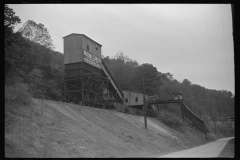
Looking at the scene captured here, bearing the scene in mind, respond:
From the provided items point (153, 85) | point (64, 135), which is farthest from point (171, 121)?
point (64, 135)

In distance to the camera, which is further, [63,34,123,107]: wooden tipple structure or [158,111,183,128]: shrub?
[158,111,183,128]: shrub

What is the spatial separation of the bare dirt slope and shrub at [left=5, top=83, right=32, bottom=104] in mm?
677

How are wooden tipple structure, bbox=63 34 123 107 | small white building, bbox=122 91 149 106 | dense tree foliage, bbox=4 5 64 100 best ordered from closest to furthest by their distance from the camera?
1. dense tree foliage, bbox=4 5 64 100
2. wooden tipple structure, bbox=63 34 123 107
3. small white building, bbox=122 91 149 106

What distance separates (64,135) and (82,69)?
64.6 ft

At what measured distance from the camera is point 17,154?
12742mm

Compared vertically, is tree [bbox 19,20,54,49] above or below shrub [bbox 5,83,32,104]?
above

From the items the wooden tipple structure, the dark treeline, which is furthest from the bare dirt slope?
the wooden tipple structure

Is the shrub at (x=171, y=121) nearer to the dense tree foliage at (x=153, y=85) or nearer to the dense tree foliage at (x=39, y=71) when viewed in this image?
the dense tree foliage at (x=153, y=85)

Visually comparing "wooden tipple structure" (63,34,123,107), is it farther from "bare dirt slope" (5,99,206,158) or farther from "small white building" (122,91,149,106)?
"small white building" (122,91,149,106)

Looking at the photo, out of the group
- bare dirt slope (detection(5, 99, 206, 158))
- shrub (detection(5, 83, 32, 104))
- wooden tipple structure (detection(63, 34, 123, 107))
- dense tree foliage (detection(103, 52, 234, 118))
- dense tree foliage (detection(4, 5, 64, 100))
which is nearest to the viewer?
bare dirt slope (detection(5, 99, 206, 158))

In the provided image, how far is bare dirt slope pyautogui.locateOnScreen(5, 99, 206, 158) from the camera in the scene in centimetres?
1472

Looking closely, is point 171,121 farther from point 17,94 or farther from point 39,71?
point 17,94

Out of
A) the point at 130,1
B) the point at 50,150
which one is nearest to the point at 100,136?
the point at 50,150
